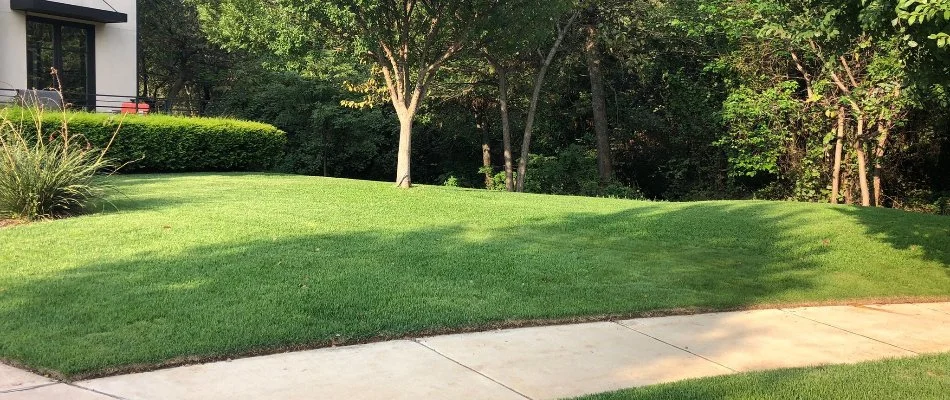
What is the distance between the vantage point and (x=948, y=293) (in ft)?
27.2

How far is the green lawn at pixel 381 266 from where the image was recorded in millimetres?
5344

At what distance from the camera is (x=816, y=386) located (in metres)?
4.38

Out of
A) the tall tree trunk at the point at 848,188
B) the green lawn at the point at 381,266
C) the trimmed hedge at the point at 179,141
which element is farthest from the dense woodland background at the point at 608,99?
the green lawn at the point at 381,266

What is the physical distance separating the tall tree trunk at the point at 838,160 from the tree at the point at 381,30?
30.9ft

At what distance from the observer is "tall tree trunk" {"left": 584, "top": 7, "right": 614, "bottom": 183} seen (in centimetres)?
2186

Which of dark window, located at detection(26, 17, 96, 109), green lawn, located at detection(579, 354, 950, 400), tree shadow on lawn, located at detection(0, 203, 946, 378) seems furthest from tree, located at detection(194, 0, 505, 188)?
green lawn, located at detection(579, 354, 950, 400)

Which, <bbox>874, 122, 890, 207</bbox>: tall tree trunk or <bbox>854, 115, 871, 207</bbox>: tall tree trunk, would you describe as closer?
<bbox>874, 122, 890, 207</bbox>: tall tree trunk

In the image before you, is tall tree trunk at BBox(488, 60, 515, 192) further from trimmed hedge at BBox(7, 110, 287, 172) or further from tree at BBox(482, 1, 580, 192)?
trimmed hedge at BBox(7, 110, 287, 172)

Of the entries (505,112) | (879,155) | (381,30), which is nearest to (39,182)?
(381,30)

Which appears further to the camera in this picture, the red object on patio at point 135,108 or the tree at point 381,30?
the red object on patio at point 135,108

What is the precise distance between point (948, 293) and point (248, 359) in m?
7.57

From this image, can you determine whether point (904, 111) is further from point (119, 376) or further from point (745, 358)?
point (119, 376)

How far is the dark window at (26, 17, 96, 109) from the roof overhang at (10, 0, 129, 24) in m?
0.50

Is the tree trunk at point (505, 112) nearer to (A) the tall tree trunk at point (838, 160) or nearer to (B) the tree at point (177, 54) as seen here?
(A) the tall tree trunk at point (838, 160)
